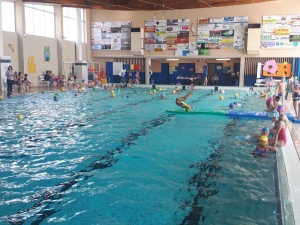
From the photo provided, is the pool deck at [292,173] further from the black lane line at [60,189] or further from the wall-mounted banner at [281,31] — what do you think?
the wall-mounted banner at [281,31]

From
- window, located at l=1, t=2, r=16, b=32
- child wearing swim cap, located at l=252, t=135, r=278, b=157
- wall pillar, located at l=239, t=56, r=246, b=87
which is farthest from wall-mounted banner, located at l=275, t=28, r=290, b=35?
child wearing swim cap, located at l=252, t=135, r=278, b=157

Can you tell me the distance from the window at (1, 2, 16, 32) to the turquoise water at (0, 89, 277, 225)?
1176 cm

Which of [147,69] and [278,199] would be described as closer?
[278,199]

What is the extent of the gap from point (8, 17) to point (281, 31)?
16.7 metres

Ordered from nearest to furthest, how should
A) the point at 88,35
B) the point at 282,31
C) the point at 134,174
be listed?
the point at 134,174, the point at 282,31, the point at 88,35

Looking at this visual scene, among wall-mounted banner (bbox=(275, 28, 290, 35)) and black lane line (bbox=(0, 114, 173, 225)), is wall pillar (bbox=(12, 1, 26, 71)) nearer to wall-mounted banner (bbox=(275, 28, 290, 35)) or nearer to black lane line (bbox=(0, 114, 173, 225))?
black lane line (bbox=(0, 114, 173, 225))

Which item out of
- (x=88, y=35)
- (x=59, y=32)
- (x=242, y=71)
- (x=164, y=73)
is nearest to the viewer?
(x=59, y=32)

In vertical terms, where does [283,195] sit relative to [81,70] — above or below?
below

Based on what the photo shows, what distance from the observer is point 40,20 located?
784 inches

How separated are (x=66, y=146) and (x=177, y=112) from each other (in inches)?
172

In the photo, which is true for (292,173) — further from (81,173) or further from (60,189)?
(60,189)

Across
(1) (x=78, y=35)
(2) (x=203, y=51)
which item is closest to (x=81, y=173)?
(2) (x=203, y=51)

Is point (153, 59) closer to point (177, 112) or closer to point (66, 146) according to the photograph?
point (177, 112)

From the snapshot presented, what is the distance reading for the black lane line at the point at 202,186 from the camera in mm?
3159
